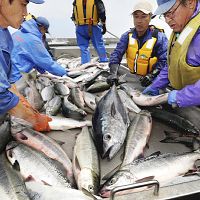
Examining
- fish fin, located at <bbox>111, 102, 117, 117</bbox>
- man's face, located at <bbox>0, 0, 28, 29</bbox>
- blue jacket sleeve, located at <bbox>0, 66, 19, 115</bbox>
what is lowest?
fish fin, located at <bbox>111, 102, 117, 117</bbox>

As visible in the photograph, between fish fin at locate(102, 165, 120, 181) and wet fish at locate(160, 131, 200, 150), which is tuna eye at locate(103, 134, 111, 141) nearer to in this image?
fish fin at locate(102, 165, 120, 181)

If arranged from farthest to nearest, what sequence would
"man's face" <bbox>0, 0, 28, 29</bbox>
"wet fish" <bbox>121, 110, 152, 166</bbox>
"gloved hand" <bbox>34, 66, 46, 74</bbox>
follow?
1. "gloved hand" <bbox>34, 66, 46, 74</bbox>
2. "wet fish" <bbox>121, 110, 152, 166</bbox>
3. "man's face" <bbox>0, 0, 28, 29</bbox>

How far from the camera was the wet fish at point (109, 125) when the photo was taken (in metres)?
2.75

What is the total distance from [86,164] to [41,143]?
0.56 m

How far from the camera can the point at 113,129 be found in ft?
9.68

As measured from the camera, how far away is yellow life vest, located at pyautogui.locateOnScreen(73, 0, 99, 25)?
8.25m

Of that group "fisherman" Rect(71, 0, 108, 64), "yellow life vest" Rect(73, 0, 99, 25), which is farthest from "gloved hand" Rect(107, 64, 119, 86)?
"yellow life vest" Rect(73, 0, 99, 25)

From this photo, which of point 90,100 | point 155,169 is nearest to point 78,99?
point 90,100

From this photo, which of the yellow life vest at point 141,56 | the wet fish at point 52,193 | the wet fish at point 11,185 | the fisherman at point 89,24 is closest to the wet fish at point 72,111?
the wet fish at point 11,185

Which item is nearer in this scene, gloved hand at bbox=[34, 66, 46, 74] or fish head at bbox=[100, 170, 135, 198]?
fish head at bbox=[100, 170, 135, 198]

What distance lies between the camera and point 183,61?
3.22 meters

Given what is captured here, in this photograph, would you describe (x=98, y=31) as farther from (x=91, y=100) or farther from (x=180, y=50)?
(x=180, y=50)

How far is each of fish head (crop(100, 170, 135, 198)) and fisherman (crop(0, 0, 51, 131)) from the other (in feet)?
3.62

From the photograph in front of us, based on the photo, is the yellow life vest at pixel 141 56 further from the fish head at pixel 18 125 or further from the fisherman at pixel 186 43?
the fish head at pixel 18 125
